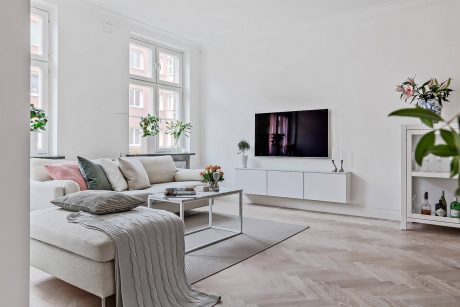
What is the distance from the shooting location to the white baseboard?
448 centimetres

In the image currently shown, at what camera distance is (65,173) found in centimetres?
358

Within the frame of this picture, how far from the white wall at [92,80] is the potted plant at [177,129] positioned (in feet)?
3.17

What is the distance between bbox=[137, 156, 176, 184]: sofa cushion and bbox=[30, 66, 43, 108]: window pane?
1.41 metres

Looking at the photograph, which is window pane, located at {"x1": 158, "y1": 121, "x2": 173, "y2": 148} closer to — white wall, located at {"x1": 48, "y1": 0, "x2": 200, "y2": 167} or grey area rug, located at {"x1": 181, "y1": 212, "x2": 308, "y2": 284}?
white wall, located at {"x1": 48, "y1": 0, "x2": 200, "y2": 167}

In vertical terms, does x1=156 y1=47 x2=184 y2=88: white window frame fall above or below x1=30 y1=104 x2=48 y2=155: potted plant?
above

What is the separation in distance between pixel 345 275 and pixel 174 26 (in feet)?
14.6

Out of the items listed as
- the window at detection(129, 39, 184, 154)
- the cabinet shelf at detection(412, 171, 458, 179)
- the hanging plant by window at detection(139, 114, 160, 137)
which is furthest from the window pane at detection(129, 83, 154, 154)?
the cabinet shelf at detection(412, 171, 458, 179)

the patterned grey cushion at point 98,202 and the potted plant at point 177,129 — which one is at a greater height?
the potted plant at point 177,129

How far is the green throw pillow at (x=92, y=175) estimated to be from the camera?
3713mm

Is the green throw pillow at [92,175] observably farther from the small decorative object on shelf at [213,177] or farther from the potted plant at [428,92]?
the potted plant at [428,92]

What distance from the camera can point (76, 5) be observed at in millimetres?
4430

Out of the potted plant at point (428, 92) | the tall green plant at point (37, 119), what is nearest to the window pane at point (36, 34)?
the tall green plant at point (37, 119)

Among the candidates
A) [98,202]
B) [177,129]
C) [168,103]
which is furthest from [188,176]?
[98,202]

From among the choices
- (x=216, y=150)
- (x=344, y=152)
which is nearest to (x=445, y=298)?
(x=344, y=152)
